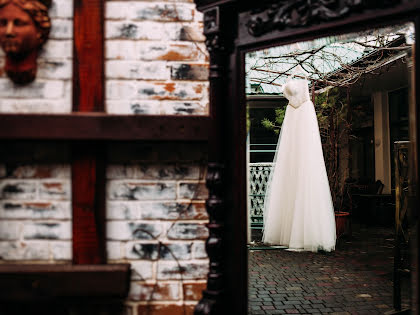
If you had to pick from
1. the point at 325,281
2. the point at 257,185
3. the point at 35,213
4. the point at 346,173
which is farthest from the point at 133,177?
the point at 346,173

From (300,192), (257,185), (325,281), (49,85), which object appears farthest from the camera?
(257,185)

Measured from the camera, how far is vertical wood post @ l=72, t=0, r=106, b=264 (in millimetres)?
2217

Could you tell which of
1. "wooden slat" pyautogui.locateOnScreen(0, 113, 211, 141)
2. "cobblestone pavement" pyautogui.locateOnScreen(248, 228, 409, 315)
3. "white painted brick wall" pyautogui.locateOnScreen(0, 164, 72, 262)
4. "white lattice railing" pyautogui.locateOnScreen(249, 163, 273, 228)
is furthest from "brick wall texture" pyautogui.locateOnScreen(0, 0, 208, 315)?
"white lattice railing" pyautogui.locateOnScreen(249, 163, 273, 228)

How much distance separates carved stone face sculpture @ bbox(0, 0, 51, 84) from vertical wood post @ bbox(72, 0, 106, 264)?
0.65 feet

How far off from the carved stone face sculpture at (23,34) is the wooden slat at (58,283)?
111 cm

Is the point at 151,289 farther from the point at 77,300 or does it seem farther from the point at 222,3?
the point at 222,3

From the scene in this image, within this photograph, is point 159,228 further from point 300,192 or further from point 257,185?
point 257,185

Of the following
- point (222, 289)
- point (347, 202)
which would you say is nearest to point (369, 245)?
point (347, 202)

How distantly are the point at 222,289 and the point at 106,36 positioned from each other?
1599 millimetres

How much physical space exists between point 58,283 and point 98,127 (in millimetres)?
893

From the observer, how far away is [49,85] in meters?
2.27

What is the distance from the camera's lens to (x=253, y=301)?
163 inches

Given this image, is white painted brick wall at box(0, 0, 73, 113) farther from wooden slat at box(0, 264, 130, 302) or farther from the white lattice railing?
the white lattice railing

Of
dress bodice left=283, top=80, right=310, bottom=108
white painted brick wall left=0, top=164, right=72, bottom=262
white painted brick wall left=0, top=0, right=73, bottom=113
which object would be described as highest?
dress bodice left=283, top=80, right=310, bottom=108
